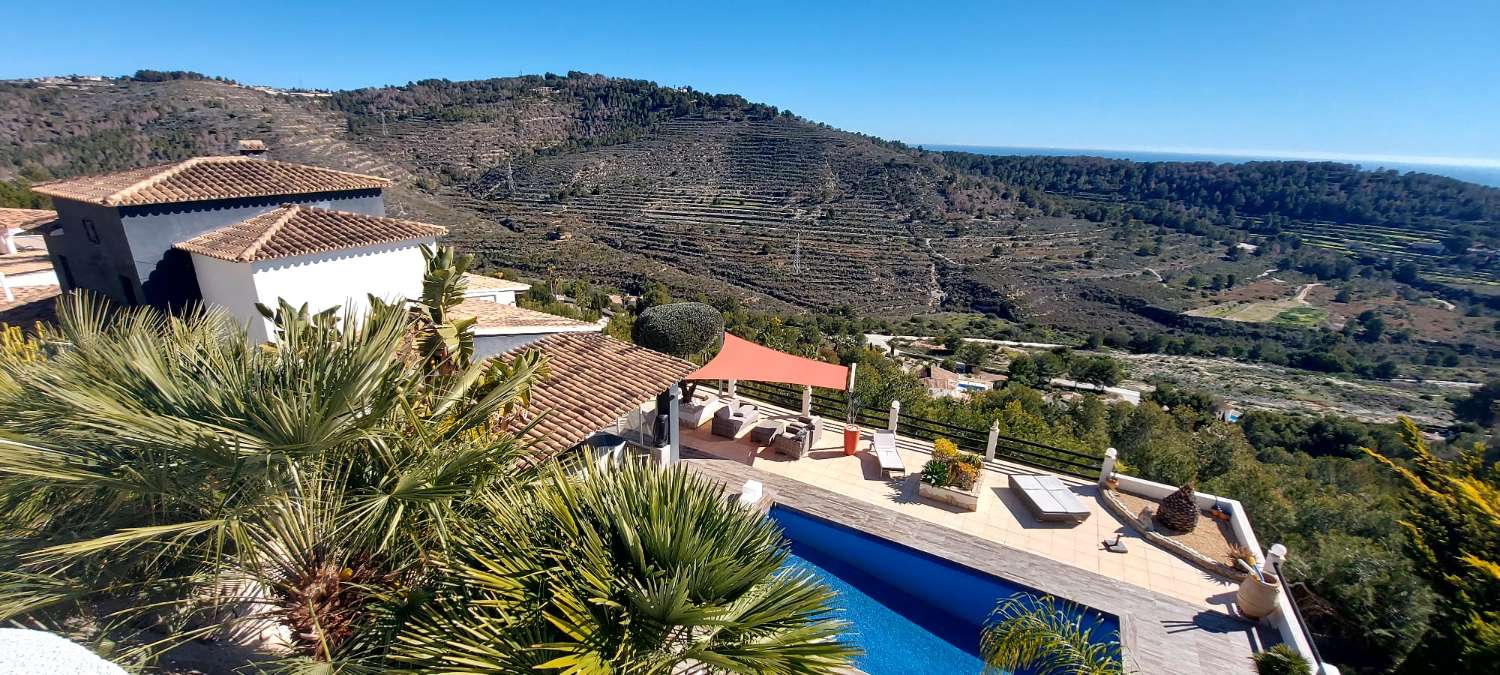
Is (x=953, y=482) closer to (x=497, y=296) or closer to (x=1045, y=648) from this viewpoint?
(x=1045, y=648)

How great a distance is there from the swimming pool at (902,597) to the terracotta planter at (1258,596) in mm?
1786

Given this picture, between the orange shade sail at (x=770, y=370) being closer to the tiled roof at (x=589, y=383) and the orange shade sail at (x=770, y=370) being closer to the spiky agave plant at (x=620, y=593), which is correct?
the tiled roof at (x=589, y=383)

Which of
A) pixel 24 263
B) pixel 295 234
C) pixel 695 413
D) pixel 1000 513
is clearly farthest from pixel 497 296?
pixel 1000 513

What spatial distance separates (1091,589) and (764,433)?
6426 millimetres

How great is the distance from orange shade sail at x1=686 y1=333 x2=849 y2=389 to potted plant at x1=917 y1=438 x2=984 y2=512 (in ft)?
8.20

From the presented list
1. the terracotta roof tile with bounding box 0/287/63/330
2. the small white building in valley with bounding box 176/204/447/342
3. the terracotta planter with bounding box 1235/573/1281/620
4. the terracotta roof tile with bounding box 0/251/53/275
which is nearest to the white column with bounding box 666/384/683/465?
the small white building in valley with bounding box 176/204/447/342

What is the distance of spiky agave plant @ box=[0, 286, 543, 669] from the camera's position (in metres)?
3.81

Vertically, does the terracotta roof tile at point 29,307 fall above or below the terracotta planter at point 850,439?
above

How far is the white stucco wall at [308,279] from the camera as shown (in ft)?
32.7

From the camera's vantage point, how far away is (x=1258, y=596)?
7.79 m

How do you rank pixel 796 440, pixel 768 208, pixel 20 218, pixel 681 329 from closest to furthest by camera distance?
pixel 796 440, pixel 681 329, pixel 20 218, pixel 768 208

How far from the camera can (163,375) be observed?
4.13 meters

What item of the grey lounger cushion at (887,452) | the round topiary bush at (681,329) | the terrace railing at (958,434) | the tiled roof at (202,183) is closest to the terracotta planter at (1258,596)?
the terrace railing at (958,434)

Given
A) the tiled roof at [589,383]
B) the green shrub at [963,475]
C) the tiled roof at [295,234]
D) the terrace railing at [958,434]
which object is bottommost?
the terrace railing at [958,434]
